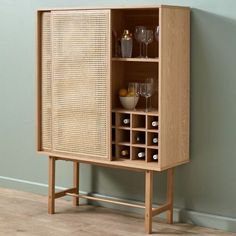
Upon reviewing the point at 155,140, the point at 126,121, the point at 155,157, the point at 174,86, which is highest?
the point at 174,86

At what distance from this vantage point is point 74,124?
165 inches

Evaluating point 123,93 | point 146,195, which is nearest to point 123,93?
point 123,93

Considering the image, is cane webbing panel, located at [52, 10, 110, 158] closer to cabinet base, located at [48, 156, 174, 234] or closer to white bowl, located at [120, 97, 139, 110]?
white bowl, located at [120, 97, 139, 110]

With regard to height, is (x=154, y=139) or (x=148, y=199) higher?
(x=154, y=139)

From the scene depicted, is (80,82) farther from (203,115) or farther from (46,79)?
(203,115)

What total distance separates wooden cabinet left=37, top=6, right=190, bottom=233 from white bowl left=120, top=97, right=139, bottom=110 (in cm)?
5

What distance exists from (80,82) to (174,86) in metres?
0.60

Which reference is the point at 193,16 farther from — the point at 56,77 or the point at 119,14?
the point at 56,77

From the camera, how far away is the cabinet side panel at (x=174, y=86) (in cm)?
385

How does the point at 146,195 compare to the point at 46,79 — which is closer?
the point at 146,195

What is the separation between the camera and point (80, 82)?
13.5 feet

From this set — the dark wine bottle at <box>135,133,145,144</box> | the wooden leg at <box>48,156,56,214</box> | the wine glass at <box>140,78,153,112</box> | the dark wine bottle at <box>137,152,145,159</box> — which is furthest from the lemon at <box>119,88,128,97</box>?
the wooden leg at <box>48,156,56,214</box>

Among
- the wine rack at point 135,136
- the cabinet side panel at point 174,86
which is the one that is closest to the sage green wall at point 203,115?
the cabinet side panel at point 174,86

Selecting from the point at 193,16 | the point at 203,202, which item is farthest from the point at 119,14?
the point at 203,202
